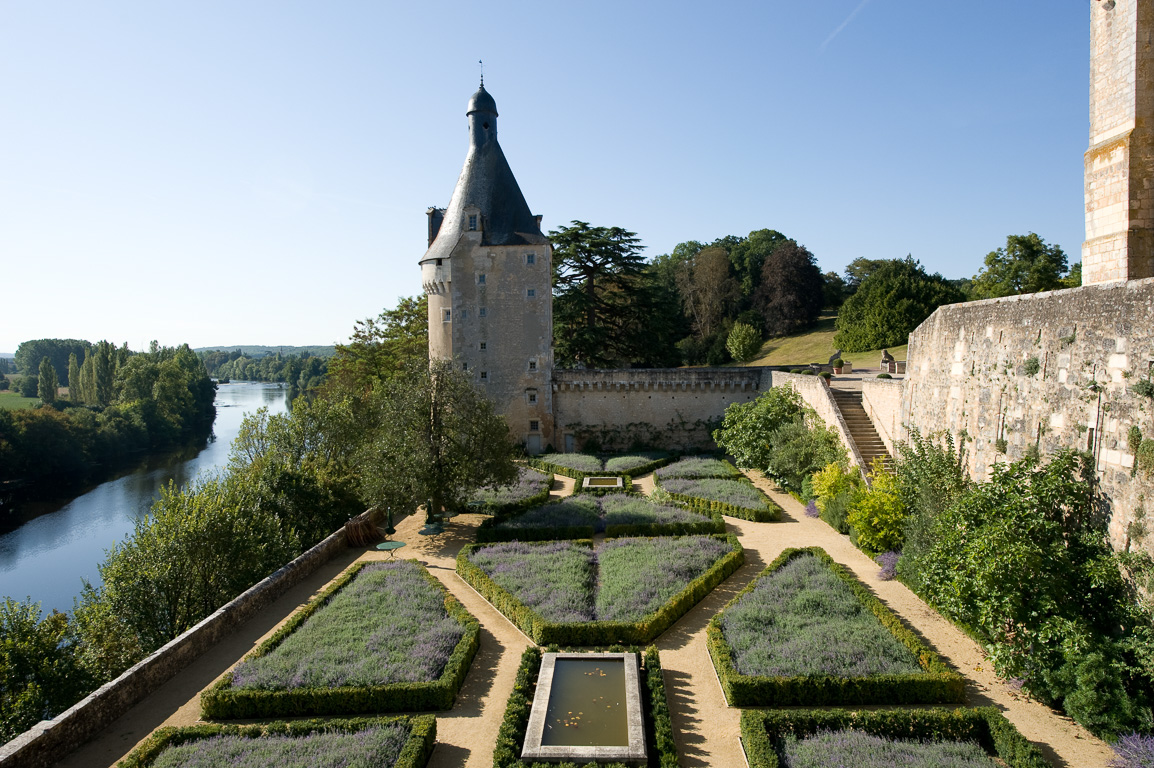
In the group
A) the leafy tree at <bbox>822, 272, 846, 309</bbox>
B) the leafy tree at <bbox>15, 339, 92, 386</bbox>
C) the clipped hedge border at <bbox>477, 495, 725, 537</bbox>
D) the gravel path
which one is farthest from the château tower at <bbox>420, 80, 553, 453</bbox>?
the leafy tree at <bbox>15, 339, 92, 386</bbox>

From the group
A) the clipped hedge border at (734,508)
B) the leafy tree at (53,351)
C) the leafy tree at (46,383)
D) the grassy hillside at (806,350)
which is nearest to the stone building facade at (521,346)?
the clipped hedge border at (734,508)

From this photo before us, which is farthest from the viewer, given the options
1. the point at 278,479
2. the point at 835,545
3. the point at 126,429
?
the point at 126,429

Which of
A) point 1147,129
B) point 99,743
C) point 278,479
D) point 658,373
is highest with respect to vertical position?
point 1147,129

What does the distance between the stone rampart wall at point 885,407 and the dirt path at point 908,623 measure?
13.2 ft

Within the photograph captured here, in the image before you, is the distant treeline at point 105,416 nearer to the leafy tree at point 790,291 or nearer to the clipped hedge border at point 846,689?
the clipped hedge border at point 846,689

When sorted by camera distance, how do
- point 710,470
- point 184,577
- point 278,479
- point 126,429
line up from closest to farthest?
point 184,577 → point 278,479 → point 710,470 → point 126,429

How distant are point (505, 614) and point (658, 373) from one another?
18390 millimetres

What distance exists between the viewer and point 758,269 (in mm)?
51938

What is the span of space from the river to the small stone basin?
13.5m

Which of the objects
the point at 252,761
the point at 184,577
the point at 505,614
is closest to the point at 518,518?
the point at 505,614

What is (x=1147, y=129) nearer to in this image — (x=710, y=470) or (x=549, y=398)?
(x=710, y=470)

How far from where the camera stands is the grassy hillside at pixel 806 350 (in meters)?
36.6

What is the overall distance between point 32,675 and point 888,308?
123ft

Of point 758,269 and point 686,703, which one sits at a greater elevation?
point 758,269
